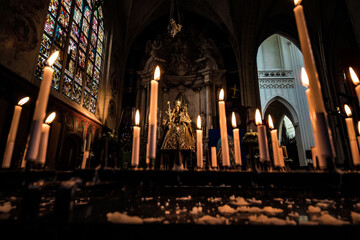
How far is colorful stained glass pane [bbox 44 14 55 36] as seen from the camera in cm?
601

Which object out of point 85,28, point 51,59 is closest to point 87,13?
point 85,28

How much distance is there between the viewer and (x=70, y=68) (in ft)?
23.7

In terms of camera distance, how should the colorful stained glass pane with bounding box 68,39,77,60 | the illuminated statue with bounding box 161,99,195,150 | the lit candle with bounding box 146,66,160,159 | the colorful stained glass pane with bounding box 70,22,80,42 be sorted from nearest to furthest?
the lit candle with bounding box 146,66,160,159 < the colorful stained glass pane with bounding box 68,39,77,60 < the colorful stained glass pane with bounding box 70,22,80,42 < the illuminated statue with bounding box 161,99,195,150

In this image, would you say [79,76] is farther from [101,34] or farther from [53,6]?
[101,34]

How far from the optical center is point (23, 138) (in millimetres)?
4754

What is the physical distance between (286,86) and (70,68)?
16.7 m

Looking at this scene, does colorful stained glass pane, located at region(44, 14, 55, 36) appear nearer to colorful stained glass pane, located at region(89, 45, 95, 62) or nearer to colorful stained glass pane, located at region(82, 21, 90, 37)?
colorful stained glass pane, located at region(82, 21, 90, 37)

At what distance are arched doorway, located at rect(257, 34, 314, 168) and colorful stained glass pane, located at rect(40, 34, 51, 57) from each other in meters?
14.9

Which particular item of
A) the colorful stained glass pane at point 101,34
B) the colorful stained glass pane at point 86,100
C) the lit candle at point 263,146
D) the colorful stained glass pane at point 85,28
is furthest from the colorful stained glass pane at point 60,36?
the lit candle at point 263,146

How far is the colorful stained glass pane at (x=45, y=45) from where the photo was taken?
18.9 feet

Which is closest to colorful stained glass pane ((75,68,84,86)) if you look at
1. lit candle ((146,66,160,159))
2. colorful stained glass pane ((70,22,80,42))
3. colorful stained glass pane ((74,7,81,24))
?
colorful stained glass pane ((70,22,80,42))

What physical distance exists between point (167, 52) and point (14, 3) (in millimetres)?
8476

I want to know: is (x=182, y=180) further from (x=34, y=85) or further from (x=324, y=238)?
(x=34, y=85)

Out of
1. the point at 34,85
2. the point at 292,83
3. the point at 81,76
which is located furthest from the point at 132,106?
the point at 292,83
